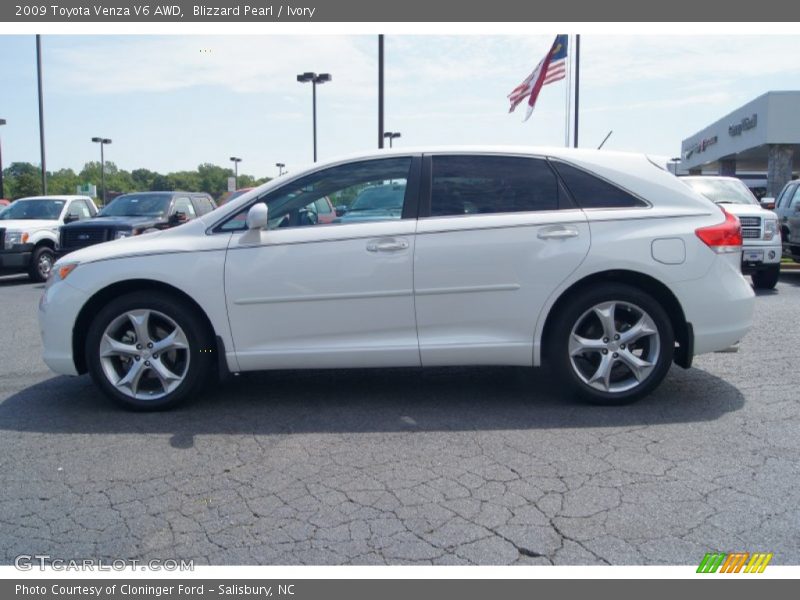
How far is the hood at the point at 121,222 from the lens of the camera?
13297 mm

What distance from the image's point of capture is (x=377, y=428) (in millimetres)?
4844

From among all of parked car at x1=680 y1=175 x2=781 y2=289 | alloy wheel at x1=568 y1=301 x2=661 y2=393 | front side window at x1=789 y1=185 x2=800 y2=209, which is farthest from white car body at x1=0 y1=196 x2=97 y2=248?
front side window at x1=789 y1=185 x2=800 y2=209

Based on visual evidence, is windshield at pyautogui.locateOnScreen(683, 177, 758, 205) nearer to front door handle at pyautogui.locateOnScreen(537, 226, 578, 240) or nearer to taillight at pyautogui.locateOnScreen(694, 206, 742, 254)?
taillight at pyautogui.locateOnScreen(694, 206, 742, 254)

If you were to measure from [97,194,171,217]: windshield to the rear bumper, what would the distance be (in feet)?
36.4

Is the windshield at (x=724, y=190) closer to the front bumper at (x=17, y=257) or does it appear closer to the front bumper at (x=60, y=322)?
the front bumper at (x=60, y=322)

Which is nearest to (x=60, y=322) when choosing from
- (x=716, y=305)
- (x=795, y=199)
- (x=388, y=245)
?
(x=388, y=245)

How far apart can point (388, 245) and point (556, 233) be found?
3.67 ft

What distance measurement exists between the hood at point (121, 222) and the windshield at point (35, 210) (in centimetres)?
226

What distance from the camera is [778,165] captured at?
103ft

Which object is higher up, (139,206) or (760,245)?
(139,206)

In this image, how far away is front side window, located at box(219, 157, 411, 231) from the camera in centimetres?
521

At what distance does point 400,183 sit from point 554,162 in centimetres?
108

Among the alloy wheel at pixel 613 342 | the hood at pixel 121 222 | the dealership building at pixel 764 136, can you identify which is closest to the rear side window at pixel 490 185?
the alloy wheel at pixel 613 342

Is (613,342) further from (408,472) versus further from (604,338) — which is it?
(408,472)
